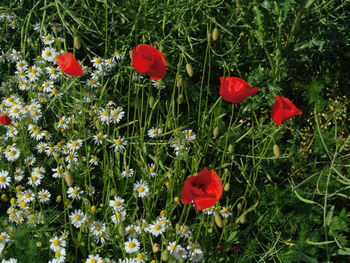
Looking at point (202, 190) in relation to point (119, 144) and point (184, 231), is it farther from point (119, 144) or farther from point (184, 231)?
point (119, 144)

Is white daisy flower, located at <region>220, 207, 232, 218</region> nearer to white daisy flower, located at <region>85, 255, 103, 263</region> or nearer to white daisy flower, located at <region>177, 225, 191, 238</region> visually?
white daisy flower, located at <region>177, 225, 191, 238</region>

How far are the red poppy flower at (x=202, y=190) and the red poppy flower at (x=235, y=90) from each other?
0.78 feet

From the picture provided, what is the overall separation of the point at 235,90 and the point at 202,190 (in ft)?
1.03

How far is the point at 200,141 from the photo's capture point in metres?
1.74

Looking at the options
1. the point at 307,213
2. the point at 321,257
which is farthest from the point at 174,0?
the point at 321,257

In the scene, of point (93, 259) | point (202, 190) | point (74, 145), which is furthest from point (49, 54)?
point (202, 190)

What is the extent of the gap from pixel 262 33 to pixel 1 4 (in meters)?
1.31

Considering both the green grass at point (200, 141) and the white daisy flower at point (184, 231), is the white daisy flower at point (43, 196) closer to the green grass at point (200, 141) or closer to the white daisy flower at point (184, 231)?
the green grass at point (200, 141)

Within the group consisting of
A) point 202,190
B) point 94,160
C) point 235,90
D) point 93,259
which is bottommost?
point 93,259

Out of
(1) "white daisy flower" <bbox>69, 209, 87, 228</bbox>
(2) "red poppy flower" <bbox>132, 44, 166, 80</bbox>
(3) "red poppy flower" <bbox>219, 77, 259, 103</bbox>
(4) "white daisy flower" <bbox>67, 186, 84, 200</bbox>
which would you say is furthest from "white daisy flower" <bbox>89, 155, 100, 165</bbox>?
(3) "red poppy flower" <bbox>219, 77, 259, 103</bbox>

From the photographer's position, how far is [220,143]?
1.82 m

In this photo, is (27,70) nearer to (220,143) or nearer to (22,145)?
(22,145)

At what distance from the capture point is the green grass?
1520 mm

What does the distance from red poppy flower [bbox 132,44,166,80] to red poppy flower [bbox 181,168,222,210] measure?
341mm
